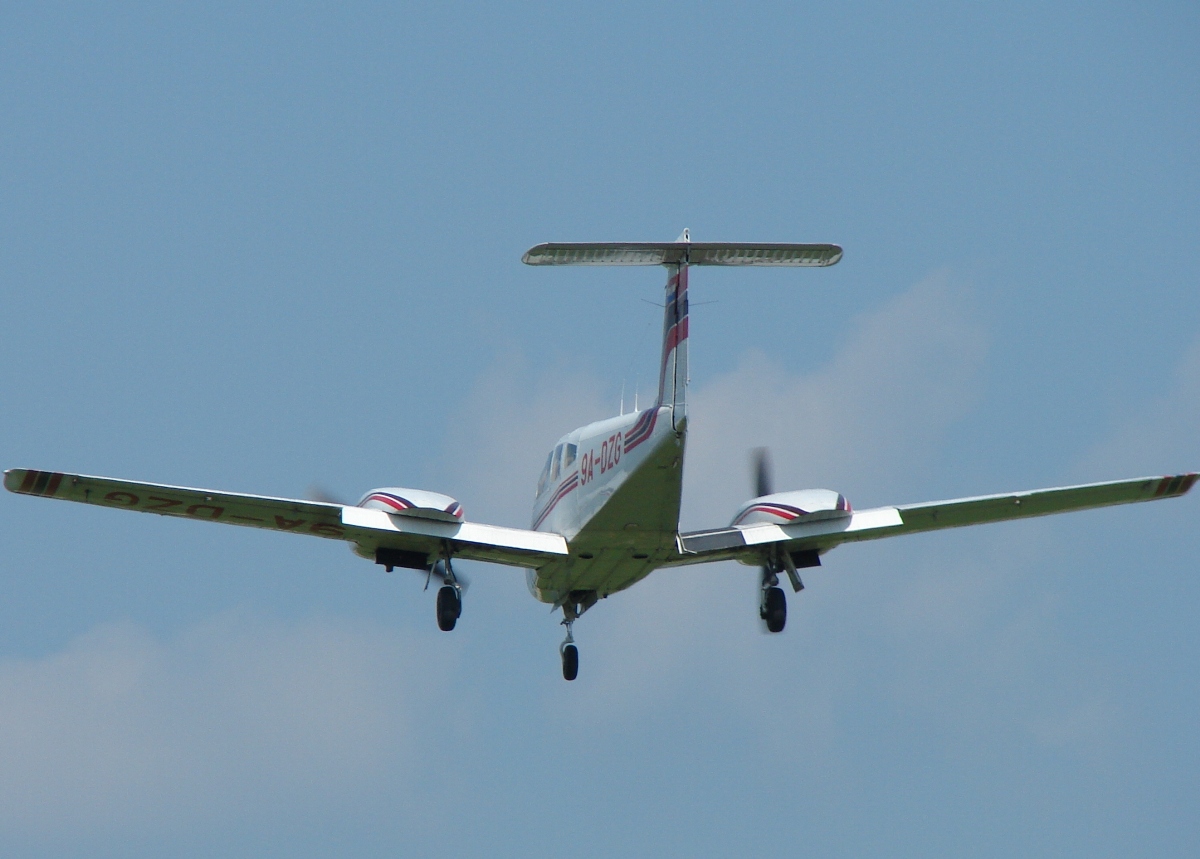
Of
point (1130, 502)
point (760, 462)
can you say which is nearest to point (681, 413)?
point (760, 462)

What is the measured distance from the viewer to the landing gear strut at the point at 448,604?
2500cm

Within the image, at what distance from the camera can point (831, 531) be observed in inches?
1022

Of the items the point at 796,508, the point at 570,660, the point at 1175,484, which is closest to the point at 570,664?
the point at 570,660

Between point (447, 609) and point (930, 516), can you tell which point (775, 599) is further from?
point (447, 609)

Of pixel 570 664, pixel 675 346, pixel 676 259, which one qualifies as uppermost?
pixel 676 259

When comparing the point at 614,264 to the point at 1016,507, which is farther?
the point at 1016,507

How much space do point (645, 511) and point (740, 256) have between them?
12.9 ft

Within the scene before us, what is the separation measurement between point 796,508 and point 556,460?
4.00 meters

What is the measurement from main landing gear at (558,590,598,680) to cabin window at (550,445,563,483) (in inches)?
79.3

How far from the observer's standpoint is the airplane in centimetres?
2261

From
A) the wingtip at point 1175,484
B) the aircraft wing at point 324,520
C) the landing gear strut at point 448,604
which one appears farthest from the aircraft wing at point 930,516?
the landing gear strut at point 448,604

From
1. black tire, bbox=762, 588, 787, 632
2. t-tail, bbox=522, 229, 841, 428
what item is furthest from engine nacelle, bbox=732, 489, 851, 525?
t-tail, bbox=522, 229, 841, 428

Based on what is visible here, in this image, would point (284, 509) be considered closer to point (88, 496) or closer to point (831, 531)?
point (88, 496)

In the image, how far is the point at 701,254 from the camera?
23281 mm
